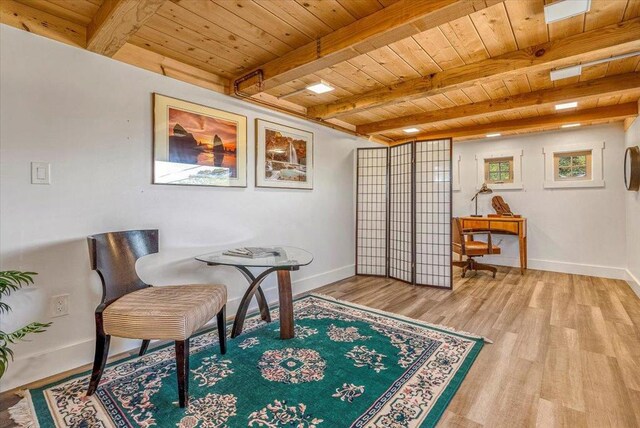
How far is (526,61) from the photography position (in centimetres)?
236

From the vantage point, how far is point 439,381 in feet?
6.09

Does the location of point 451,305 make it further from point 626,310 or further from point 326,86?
point 326,86

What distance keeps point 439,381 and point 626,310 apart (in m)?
2.66

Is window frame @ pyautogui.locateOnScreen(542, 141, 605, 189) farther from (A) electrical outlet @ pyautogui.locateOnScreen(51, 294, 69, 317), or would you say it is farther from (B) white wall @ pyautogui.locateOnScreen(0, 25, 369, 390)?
(A) electrical outlet @ pyautogui.locateOnScreen(51, 294, 69, 317)

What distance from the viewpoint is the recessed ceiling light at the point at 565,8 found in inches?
64.9

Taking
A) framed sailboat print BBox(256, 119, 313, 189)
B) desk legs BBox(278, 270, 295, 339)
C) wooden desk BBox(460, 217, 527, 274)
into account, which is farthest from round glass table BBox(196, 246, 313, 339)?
wooden desk BBox(460, 217, 527, 274)

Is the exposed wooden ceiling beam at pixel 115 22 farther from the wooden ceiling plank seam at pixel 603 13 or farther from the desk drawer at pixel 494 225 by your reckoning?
the desk drawer at pixel 494 225

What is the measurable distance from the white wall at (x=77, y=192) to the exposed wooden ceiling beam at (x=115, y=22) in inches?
7.3

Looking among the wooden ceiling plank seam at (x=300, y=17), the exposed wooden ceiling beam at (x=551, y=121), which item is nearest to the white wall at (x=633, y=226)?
the exposed wooden ceiling beam at (x=551, y=121)

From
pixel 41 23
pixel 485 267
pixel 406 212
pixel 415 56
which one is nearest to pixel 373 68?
pixel 415 56

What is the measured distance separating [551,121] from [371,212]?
270 centimetres

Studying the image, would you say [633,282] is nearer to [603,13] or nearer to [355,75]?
[603,13]

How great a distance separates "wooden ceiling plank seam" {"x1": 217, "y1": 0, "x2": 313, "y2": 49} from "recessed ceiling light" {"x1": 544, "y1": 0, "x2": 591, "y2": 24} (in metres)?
1.48

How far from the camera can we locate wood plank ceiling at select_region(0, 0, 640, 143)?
1806 mm
